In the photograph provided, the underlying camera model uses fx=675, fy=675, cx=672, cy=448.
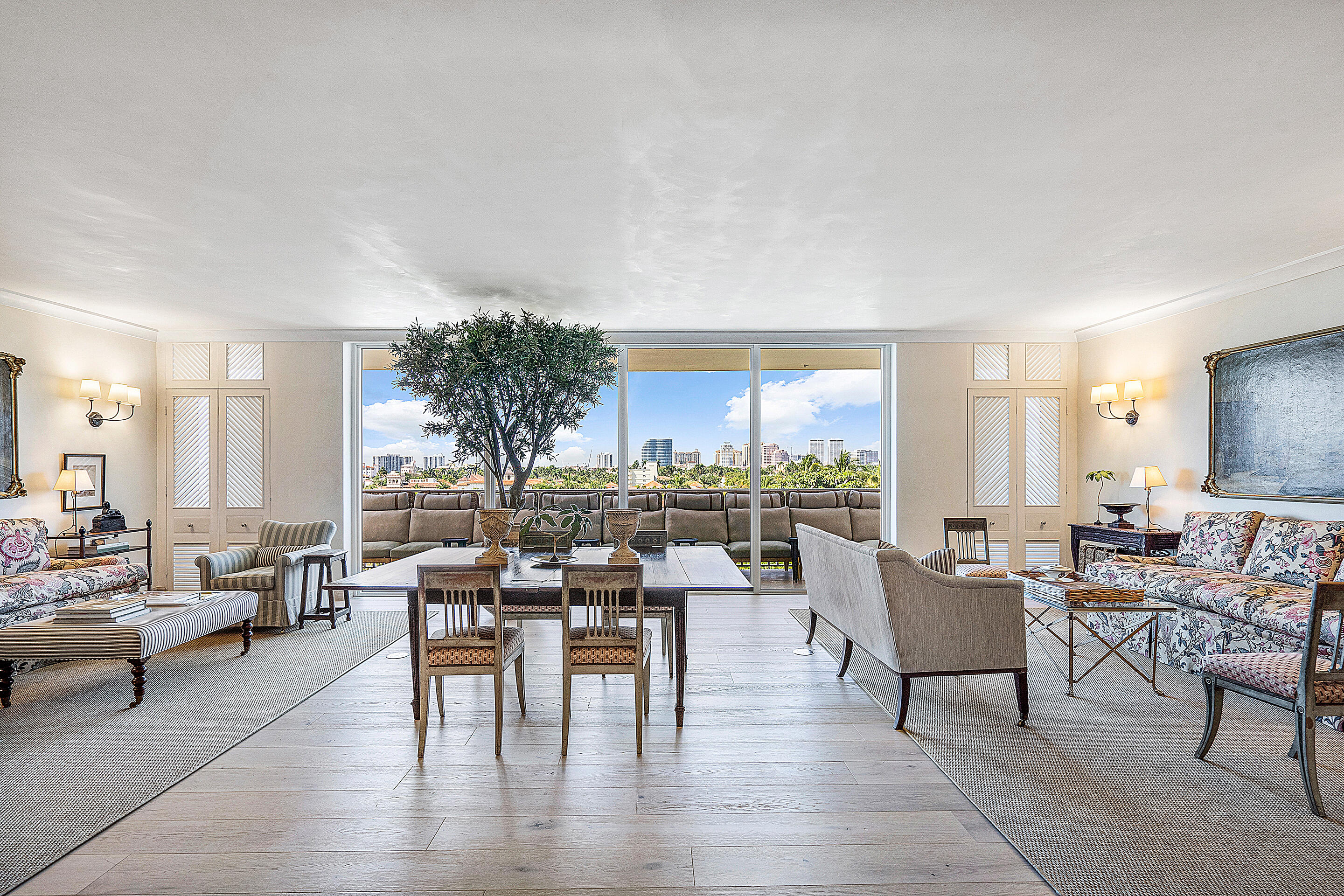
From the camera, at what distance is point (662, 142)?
2.84 m

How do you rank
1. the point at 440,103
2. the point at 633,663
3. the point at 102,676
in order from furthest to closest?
the point at 102,676 < the point at 633,663 < the point at 440,103

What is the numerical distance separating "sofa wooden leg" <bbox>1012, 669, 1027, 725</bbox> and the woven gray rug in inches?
146

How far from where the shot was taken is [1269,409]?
4.71 metres

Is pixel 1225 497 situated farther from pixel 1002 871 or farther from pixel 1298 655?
pixel 1002 871

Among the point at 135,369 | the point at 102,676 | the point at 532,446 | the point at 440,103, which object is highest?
the point at 440,103

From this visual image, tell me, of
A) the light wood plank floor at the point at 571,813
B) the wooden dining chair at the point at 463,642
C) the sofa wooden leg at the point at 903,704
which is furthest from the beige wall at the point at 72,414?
the sofa wooden leg at the point at 903,704

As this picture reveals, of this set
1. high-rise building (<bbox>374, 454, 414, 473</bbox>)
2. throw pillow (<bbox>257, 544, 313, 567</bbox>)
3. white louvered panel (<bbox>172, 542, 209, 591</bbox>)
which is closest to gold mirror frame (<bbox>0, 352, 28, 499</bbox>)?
white louvered panel (<bbox>172, 542, 209, 591</bbox>)

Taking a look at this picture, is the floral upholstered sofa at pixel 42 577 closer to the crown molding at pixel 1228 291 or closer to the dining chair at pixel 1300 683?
the dining chair at pixel 1300 683

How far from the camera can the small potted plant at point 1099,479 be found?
6164 millimetres

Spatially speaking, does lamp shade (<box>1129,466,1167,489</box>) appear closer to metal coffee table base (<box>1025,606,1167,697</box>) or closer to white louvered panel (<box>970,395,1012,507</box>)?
white louvered panel (<box>970,395,1012,507</box>)

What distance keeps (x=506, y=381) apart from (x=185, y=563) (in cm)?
443

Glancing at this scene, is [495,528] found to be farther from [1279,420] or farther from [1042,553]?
[1042,553]

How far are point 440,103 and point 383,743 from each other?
2.75 m

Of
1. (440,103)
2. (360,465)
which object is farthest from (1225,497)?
(360,465)
